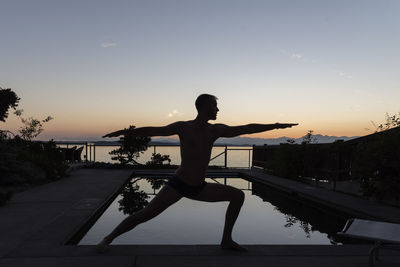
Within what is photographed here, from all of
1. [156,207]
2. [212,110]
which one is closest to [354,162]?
[212,110]

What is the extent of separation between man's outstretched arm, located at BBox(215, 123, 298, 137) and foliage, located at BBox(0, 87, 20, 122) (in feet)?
41.0

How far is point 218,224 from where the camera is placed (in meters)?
6.30

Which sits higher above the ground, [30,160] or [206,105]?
[206,105]

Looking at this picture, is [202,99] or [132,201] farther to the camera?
[132,201]

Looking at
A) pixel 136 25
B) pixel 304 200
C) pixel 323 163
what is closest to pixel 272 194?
pixel 304 200

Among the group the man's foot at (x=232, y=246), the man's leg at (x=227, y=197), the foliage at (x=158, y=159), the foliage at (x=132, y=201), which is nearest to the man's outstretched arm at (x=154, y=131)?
the man's leg at (x=227, y=197)

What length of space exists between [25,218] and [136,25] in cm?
1023

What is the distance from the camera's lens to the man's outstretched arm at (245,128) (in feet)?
10.9

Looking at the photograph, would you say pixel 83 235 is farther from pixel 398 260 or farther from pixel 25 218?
pixel 398 260

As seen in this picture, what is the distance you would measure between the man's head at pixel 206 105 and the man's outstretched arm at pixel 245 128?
0.17 meters

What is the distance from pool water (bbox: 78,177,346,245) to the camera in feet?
17.5

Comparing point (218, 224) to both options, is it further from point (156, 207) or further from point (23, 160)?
point (23, 160)

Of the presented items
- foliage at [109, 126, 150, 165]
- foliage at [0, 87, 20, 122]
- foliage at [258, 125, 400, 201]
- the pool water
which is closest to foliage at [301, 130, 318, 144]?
foliage at [258, 125, 400, 201]

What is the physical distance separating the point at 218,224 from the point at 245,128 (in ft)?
11.5
